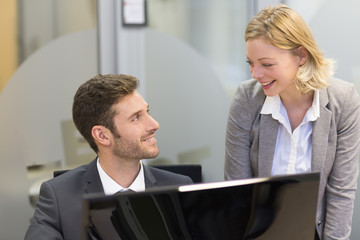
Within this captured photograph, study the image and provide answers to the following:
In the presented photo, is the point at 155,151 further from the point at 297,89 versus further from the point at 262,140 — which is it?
the point at 297,89

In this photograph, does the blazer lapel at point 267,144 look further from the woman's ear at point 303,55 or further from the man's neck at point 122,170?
Result: the man's neck at point 122,170

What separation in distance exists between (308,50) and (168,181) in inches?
27.5

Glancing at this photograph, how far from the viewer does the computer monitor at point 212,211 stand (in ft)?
3.66

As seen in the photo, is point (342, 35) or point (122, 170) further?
point (342, 35)

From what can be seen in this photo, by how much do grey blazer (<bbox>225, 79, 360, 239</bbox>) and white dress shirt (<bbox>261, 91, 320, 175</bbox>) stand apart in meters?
0.03

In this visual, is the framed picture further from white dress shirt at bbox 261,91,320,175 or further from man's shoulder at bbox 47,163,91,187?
man's shoulder at bbox 47,163,91,187

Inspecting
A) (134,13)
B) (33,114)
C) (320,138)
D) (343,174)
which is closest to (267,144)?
(320,138)

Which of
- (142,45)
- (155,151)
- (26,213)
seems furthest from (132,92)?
(26,213)

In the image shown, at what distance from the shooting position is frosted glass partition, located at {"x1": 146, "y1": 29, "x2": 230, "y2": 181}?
11.3 feet

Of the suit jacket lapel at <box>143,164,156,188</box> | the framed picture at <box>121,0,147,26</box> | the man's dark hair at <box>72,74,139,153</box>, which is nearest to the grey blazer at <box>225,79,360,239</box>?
the suit jacket lapel at <box>143,164,156,188</box>

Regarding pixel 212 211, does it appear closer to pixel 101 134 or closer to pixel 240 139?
pixel 101 134

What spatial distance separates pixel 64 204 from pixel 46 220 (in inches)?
3.1

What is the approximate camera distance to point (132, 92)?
191 cm

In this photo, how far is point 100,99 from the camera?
188 cm
